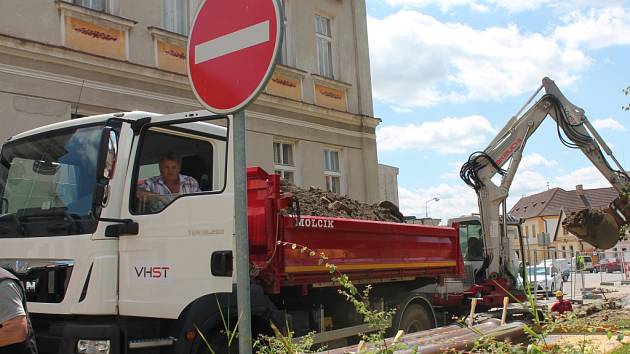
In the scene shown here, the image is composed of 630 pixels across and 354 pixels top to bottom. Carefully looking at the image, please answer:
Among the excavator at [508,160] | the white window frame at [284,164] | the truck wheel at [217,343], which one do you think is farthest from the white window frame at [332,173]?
the truck wheel at [217,343]

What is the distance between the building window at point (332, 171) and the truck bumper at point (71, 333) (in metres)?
10.9

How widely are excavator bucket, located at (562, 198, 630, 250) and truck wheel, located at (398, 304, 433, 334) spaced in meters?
5.69

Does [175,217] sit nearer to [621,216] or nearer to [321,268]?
[321,268]

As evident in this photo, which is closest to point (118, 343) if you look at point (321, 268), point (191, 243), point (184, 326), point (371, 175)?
point (184, 326)

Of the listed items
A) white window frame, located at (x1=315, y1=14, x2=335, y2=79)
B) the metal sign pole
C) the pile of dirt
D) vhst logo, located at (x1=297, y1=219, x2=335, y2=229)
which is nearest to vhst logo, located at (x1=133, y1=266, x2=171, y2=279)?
vhst logo, located at (x1=297, y1=219, x2=335, y2=229)

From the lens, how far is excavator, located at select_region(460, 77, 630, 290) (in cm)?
1279

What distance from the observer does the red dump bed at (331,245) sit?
500 centimetres

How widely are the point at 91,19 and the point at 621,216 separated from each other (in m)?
10.3

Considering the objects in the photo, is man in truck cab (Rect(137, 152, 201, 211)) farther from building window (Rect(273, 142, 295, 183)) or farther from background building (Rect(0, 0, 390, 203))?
building window (Rect(273, 142, 295, 183))

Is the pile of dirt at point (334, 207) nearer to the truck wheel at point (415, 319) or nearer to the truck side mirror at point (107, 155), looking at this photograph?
the truck wheel at point (415, 319)

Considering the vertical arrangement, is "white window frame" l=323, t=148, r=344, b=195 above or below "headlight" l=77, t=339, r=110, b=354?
above

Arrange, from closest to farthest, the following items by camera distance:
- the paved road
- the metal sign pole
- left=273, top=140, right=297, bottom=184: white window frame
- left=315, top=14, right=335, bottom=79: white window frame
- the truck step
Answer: the metal sign pole < the truck step < left=273, top=140, right=297, bottom=184: white window frame < left=315, top=14, right=335, bottom=79: white window frame < the paved road

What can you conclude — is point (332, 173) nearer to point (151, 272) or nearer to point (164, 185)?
point (164, 185)

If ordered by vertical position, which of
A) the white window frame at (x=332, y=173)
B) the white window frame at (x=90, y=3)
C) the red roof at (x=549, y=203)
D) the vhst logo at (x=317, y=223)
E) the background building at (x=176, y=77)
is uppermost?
the red roof at (x=549, y=203)
